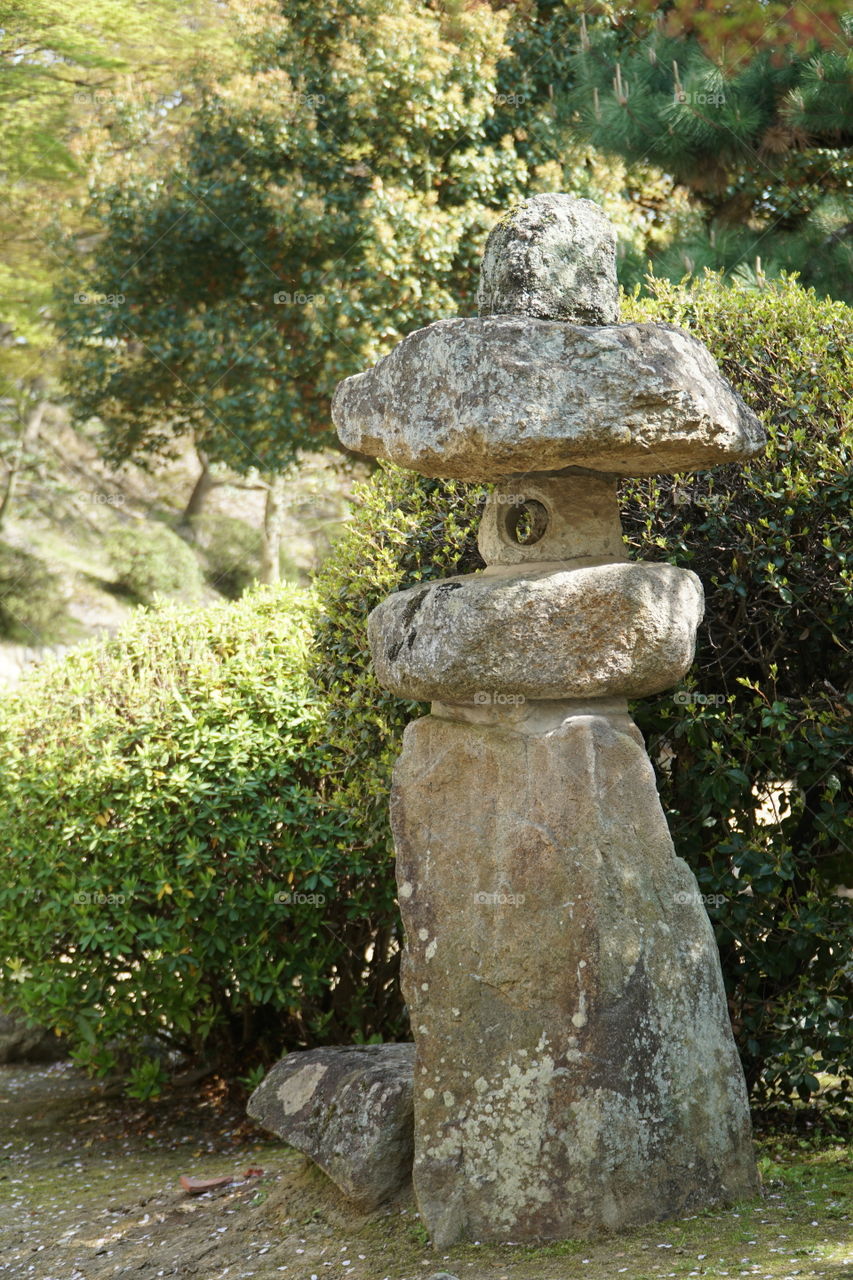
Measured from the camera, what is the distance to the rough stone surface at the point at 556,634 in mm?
3408

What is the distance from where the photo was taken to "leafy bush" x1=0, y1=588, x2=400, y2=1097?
5375 mm

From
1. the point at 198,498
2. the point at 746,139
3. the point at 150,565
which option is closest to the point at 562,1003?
the point at 746,139

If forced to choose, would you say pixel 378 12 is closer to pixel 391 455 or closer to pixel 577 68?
pixel 577 68

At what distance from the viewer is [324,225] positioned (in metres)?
11.4

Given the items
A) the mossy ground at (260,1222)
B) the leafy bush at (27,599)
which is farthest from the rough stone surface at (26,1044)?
the leafy bush at (27,599)

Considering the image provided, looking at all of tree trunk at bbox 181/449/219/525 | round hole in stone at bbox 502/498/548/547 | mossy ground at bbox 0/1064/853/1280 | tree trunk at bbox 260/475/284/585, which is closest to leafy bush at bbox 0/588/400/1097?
mossy ground at bbox 0/1064/853/1280

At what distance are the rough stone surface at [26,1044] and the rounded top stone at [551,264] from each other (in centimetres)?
520

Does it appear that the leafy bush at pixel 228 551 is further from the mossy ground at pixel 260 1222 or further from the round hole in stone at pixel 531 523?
the round hole in stone at pixel 531 523

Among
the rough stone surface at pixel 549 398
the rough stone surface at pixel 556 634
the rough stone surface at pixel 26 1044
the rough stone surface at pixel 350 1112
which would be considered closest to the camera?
the rough stone surface at pixel 549 398

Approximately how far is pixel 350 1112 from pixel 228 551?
15384 millimetres

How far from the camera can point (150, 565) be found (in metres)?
17.8

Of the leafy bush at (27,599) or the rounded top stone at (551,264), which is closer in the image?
the rounded top stone at (551,264)

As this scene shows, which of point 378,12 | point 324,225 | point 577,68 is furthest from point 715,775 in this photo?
point 378,12

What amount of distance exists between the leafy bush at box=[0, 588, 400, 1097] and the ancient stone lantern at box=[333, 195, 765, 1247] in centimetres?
186
